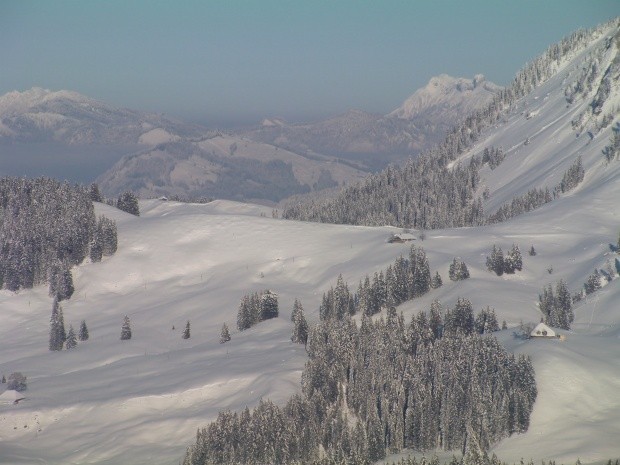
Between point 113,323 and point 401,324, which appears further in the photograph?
point 113,323

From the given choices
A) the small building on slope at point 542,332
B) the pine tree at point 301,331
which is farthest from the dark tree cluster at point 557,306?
the pine tree at point 301,331

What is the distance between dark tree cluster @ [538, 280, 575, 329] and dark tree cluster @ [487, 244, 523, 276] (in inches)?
560

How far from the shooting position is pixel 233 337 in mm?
142750

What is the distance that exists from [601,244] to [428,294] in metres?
38.0

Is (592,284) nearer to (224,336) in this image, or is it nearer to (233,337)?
(233,337)

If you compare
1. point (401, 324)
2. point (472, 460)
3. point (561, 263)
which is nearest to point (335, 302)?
point (401, 324)

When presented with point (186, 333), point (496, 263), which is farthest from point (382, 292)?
point (186, 333)

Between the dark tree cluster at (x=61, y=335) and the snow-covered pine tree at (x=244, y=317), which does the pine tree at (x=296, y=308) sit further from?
the dark tree cluster at (x=61, y=335)

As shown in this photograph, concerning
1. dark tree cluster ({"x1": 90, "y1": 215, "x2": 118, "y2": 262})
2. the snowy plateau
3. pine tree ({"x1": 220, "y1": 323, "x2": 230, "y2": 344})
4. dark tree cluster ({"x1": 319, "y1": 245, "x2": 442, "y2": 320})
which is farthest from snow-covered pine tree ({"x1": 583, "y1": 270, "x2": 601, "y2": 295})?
dark tree cluster ({"x1": 90, "y1": 215, "x2": 118, "y2": 262})

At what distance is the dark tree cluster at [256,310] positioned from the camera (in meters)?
149

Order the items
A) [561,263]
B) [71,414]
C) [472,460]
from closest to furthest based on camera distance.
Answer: [472,460] → [71,414] → [561,263]

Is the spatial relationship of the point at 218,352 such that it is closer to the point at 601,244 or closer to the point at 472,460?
the point at 472,460

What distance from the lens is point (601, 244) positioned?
164 meters

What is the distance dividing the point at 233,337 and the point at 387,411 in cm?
5099
